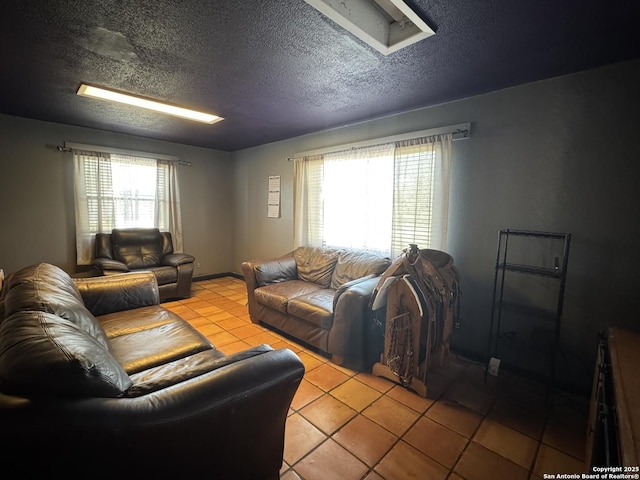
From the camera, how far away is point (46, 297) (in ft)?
4.70

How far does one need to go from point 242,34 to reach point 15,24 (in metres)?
1.28

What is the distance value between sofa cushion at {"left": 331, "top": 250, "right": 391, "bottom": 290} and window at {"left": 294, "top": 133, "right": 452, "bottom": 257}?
0.17 metres

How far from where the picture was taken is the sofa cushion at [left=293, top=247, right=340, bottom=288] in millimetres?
3393

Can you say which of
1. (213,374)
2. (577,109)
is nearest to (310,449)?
(213,374)

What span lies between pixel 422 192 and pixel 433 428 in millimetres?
1967

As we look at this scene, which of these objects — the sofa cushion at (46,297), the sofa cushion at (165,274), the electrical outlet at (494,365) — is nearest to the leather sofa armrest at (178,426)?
the sofa cushion at (46,297)

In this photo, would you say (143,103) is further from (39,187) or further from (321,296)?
(321,296)

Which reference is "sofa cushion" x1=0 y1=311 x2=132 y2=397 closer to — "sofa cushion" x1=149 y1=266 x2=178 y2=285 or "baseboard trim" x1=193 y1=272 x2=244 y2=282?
"sofa cushion" x1=149 y1=266 x2=178 y2=285

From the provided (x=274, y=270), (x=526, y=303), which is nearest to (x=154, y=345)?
(x=274, y=270)

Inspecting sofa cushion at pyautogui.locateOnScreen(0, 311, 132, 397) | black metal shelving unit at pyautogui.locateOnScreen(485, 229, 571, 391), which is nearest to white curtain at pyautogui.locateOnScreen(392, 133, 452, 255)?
black metal shelving unit at pyautogui.locateOnScreen(485, 229, 571, 391)

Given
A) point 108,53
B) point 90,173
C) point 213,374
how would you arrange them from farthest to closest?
point 90,173, point 108,53, point 213,374

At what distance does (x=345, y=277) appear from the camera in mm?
3184

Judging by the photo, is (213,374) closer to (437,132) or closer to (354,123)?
(437,132)

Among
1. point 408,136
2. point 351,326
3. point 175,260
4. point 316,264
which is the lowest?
point 351,326
